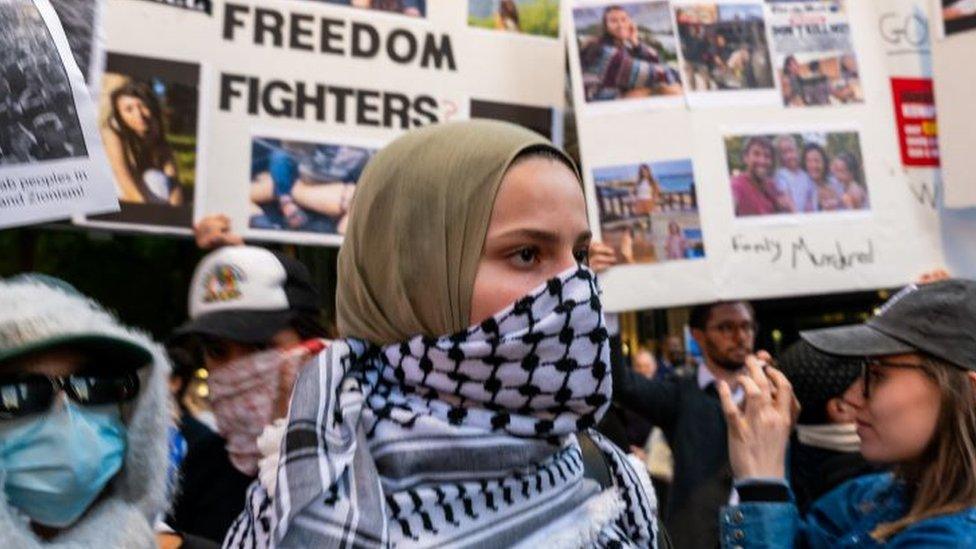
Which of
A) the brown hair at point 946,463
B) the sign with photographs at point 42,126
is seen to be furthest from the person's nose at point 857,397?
the sign with photographs at point 42,126

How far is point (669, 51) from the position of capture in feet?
13.1

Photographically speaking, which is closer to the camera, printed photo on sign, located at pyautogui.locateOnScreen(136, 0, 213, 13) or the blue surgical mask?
the blue surgical mask

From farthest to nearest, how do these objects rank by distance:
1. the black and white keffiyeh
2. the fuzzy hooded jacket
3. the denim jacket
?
the denim jacket → the fuzzy hooded jacket → the black and white keffiyeh

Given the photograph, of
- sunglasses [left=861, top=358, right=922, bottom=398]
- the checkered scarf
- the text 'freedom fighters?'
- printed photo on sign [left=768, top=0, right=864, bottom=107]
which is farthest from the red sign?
the checkered scarf

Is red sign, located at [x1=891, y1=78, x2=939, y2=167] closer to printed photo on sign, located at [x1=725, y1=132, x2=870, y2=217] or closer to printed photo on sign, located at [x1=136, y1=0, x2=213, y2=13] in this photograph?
printed photo on sign, located at [x1=725, y1=132, x2=870, y2=217]

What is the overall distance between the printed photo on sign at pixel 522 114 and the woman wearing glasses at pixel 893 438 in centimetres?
168

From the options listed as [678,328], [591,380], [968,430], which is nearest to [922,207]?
[968,430]

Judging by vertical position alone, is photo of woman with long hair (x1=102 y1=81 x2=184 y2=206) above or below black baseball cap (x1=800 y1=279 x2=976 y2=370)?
above

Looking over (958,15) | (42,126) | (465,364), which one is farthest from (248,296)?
(958,15)

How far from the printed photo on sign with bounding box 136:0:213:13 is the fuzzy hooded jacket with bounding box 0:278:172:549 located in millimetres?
1714

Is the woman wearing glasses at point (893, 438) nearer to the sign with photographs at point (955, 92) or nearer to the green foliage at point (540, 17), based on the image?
the sign with photographs at point (955, 92)

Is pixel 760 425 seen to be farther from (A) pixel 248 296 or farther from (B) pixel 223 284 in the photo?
(B) pixel 223 284

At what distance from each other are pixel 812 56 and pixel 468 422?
3.00 m

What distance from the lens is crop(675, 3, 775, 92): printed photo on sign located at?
4.00 meters
